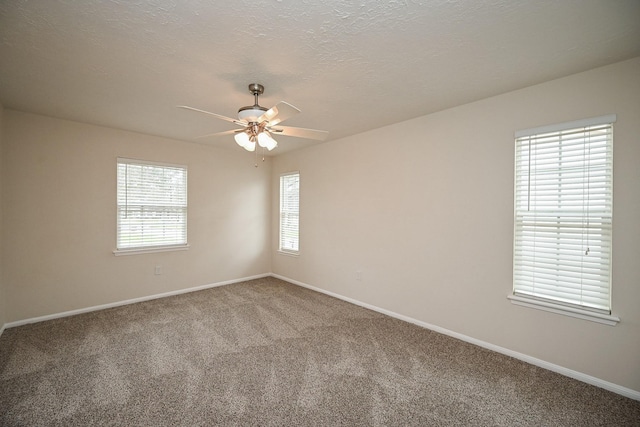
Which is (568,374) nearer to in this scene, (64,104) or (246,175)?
(246,175)

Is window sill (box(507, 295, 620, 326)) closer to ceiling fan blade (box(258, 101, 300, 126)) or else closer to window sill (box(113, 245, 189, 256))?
ceiling fan blade (box(258, 101, 300, 126))

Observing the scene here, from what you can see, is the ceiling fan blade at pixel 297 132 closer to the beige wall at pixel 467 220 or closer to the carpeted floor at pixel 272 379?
the beige wall at pixel 467 220

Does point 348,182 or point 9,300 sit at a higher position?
point 348,182

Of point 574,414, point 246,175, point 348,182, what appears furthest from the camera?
point 246,175

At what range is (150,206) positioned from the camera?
4.09 metres

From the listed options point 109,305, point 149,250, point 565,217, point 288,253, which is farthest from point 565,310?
point 109,305

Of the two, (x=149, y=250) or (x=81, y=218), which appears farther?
(x=149, y=250)

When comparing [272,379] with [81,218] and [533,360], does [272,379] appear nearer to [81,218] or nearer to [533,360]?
[533,360]

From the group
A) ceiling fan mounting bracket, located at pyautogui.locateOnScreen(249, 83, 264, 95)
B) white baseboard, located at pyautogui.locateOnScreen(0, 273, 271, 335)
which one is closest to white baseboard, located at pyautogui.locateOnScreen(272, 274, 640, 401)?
white baseboard, located at pyautogui.locateOnScreen(0, 273, 271, 335)

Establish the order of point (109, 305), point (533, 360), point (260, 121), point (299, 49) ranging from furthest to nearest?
point (109, 305) < point (533, 360) < point (260, 121) < point (299, 49)

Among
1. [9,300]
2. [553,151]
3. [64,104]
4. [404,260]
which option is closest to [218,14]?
[64,104]

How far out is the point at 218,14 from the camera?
1.56 metres

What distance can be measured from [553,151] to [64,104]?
4.80 m

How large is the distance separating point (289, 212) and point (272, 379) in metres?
3.30
